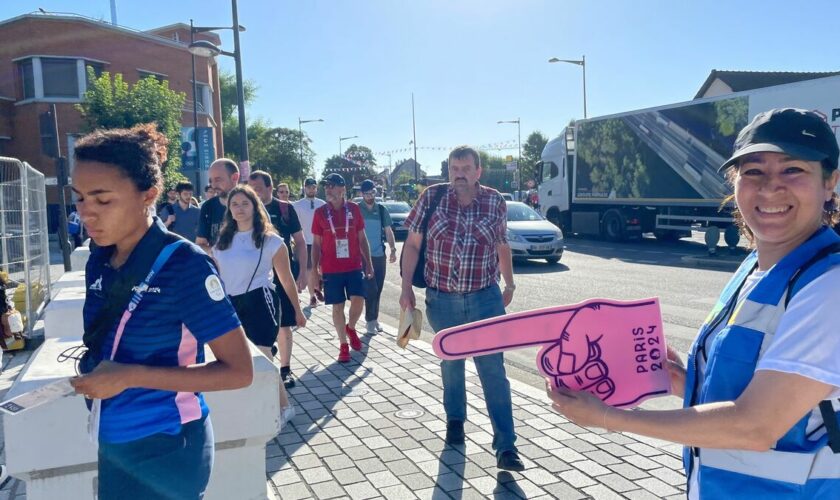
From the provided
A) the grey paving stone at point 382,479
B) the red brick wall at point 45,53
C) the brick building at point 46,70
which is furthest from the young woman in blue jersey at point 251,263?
the red brick wall at point 45,53

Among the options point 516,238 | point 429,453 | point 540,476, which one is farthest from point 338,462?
point 516,238

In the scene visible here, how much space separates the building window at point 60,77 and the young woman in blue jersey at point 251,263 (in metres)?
30.6

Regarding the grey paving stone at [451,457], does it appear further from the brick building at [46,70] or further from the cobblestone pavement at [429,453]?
the brick building at [46,70]

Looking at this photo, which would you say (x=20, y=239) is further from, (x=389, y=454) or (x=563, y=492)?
(x=563, y=492)

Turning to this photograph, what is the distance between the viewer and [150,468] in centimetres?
186

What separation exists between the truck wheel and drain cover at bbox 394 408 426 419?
17296mm

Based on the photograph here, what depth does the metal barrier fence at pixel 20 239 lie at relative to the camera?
25.9 feet

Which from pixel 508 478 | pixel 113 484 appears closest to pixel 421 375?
pixel 508 478

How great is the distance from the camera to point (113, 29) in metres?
32.2

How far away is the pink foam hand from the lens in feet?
5.62

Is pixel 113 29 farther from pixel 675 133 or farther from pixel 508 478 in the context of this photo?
pixel 508 478

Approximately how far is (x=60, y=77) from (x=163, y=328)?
3393 centimetres

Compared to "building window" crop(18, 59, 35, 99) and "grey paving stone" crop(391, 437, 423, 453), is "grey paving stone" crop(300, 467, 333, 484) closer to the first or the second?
"grey paving stone" crop(391, 437, 423, 453)

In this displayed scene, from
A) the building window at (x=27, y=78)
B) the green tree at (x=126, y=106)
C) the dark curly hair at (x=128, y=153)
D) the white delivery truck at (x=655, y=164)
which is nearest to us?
the dark curly hair at (x=128, y=153)
